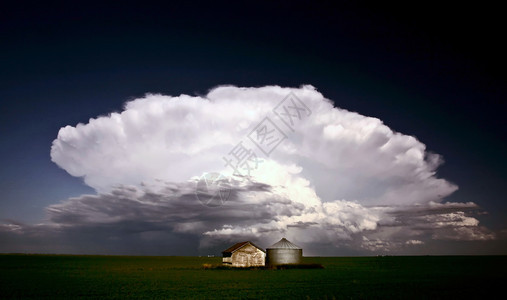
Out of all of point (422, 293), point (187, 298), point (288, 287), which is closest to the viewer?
point (187, 298)

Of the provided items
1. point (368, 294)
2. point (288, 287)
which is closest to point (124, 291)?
point (288, 287)

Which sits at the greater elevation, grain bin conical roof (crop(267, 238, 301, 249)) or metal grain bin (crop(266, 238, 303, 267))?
grain bin conical roof (crop(267, 238, 301, 249))

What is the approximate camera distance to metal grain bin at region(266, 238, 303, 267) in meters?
69.4

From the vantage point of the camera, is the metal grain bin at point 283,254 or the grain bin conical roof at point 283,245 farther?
the grain bin conical roof at point 283,245

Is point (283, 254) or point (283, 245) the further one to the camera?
point (283, 245)

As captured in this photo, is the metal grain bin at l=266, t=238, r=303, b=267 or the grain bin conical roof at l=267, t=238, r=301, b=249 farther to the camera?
the grain bin conical roof at l=267, t=238, r=301, b=249

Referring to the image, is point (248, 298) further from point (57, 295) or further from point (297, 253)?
point (297, 253)

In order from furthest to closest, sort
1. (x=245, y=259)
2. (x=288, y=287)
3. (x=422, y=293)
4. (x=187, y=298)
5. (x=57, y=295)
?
(x=245, y=259) → (x=288, y=287) → (x=422, y=293) → (x=57, y=295) → (x=187, y=298)

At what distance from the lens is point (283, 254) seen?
228 ft

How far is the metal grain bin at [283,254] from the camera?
2731 inches

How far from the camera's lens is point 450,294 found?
30.5 metres

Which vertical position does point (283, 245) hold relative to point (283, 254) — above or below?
above

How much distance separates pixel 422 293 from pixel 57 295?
32.1m

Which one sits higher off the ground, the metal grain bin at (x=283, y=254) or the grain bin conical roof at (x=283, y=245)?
the grain bin conical roof at (x=283, y=245)
